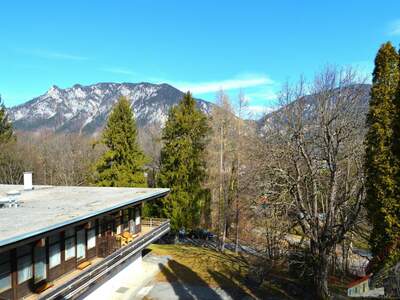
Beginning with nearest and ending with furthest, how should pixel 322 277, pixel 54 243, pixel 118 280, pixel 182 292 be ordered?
pixel 54 243, pixel 322 277, pixel 182 292, pixel 118 280

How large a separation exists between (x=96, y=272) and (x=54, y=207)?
3.33 meters

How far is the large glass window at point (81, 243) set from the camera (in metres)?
15.1

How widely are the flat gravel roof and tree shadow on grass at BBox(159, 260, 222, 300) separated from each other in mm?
4622

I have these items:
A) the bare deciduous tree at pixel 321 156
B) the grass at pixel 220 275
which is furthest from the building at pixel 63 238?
the bare deciduous tree at pixel 321 156

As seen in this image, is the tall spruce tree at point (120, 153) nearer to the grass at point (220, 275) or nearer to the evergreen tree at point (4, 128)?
the grass at point (220, 275)

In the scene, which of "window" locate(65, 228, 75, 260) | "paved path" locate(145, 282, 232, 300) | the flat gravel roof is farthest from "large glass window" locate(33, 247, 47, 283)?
"paved path" locate(145, 282, 232, 300)

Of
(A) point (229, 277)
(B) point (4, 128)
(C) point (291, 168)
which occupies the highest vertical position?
(B) point (4, 128)

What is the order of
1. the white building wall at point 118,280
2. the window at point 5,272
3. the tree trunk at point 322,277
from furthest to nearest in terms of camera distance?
the white building wall at point 118,280 < the tree trunk at point 322,277 < the window at point 5,272

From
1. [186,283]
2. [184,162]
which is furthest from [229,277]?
[184,162]

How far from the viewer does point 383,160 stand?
12.4 meters

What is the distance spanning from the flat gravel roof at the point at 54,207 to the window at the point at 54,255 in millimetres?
1222

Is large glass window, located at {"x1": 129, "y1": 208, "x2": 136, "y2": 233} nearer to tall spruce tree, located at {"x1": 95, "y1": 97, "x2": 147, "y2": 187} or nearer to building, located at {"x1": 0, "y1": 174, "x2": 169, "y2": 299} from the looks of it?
building, located at {"x1": 0, "y1": 174, "x2": 169, "y2": 299}

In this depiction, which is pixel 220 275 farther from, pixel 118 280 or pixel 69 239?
pixel 69 239

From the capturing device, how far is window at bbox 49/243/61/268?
13.2m
